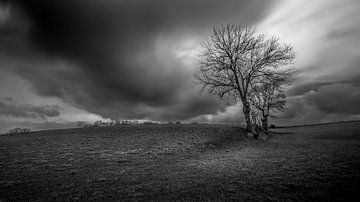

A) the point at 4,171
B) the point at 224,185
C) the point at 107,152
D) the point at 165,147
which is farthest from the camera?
the point at 165,147

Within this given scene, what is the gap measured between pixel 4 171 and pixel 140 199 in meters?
9.92

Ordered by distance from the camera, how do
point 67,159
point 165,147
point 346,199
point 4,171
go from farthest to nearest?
point 165,147 → point 67,159 → point 4,171 → point 346,199

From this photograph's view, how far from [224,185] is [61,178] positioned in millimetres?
7975

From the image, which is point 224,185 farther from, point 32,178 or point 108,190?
point 32,178

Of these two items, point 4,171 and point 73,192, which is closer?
point 73,192

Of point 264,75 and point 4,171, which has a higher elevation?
point 264,75

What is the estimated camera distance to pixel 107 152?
14555 millimetres

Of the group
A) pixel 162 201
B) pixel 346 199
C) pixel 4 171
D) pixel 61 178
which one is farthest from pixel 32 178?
pixel 346 199

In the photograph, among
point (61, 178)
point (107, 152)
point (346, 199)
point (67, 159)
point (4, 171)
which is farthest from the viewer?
point (107, 152)

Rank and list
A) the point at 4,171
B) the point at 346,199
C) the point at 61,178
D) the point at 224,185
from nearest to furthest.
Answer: the point at 346,199
the point at 224,185
the point at 61,178
the point at 4,171

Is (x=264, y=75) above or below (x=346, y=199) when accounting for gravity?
above

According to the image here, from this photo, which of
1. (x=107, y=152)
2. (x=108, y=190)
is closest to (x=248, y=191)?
(x=108, y=190)

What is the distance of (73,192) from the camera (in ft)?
22.5

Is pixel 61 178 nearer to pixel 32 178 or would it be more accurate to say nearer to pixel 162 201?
pixel 32 178
